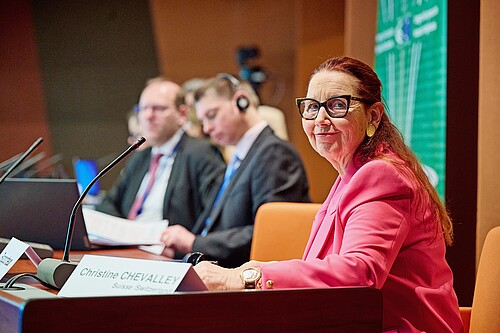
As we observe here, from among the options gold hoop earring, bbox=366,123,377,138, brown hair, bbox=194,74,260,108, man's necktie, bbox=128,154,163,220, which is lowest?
man's necktie, bbox=128,154,163,220

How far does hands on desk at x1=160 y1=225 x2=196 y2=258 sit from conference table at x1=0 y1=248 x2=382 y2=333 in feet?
5.58

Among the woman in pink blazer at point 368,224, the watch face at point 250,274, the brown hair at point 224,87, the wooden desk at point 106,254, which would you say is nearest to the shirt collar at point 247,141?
the brown hair at point 224,87

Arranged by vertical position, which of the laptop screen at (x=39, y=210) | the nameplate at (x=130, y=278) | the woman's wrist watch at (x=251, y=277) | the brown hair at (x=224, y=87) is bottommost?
the laptop screen at (x=39, y=210)

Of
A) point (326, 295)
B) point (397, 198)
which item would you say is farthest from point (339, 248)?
point (326, 295)

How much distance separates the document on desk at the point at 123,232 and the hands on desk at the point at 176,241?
0.04 meters

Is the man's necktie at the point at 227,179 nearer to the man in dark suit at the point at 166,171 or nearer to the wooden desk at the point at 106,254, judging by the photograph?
the man in dark suit at the point at 166,171

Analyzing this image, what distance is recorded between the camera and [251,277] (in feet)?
5.55

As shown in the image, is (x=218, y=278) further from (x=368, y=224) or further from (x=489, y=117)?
(x=489, y=117)

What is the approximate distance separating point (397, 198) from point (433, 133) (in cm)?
170

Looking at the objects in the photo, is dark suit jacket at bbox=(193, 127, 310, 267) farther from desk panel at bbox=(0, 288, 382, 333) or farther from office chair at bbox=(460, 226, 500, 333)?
desk panel at bbox=(0, 288, 382, 333)

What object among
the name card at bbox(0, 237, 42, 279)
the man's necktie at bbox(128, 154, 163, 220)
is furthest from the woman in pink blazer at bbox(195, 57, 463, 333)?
the man's necktie at bbox(128, 154, 163, 220)

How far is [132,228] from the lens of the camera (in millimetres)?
3277

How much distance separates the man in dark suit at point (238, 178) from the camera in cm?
341

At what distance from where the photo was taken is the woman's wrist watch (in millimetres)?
1681
